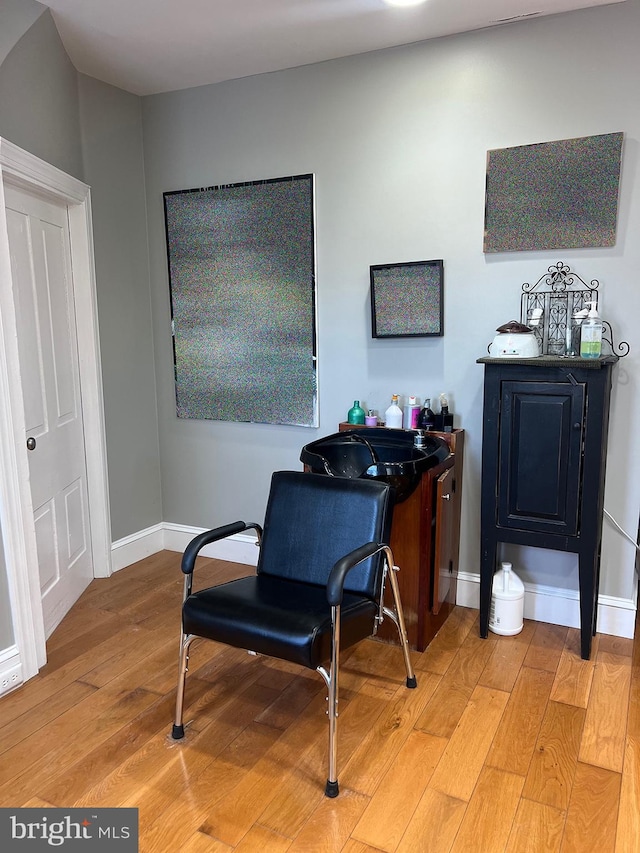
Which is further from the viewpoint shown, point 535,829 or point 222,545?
point 222,545

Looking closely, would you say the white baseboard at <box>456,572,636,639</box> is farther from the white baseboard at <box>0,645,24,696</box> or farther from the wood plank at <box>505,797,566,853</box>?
the white baseboard at <box>0,645,24,696</box>

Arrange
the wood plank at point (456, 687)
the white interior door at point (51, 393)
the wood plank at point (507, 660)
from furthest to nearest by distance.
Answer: the white interior door at point (51, 393)
the wood plank at point (507, 660)
the wood plank at point (456, 687)

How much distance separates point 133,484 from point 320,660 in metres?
2.04

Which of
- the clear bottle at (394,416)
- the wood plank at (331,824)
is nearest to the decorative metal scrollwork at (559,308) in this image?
the clear bottle at (394,416)

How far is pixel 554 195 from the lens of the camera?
2508 millimetres

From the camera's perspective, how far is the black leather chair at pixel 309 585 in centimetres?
179

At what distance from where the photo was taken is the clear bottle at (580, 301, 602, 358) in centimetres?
234

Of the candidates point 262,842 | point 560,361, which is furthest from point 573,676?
point 262,842

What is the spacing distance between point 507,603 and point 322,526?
3.21 feet

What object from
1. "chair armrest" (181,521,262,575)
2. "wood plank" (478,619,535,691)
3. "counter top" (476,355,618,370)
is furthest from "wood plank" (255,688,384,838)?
"counter top" (476,355,618,370)

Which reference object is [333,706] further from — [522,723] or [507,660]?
[507,660]

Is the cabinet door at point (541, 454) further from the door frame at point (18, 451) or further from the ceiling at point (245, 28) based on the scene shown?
the door frame at point (18, 451)

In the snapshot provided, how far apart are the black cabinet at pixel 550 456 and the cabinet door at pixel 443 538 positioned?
161 mm

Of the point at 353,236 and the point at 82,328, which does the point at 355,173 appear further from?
the point at 82,328
